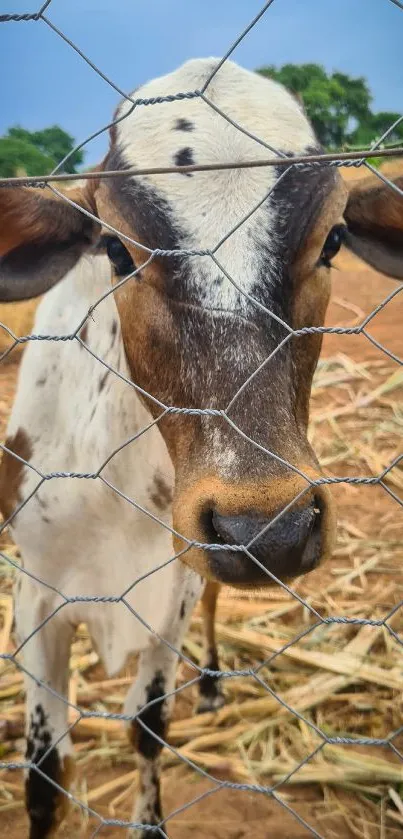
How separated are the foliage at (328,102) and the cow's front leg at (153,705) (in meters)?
1.24

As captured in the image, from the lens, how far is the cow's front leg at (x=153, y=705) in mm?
2299

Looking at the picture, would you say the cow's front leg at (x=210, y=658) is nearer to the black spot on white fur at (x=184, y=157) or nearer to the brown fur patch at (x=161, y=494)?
the brown fur patch at (x=161, y=494)

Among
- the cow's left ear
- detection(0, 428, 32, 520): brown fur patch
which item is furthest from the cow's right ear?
the cow's left ear

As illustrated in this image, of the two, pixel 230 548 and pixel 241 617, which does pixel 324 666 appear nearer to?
pixel 241 617

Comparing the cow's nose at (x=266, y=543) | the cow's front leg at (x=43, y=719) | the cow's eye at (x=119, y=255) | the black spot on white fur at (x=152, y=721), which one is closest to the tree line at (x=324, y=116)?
the cow's eye at (x=119, y=255)

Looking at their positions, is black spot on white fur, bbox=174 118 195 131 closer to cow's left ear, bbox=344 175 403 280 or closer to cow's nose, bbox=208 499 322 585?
cow's left ear, bbox=344 175 403 280

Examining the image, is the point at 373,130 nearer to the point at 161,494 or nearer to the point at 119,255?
the point at 119,255

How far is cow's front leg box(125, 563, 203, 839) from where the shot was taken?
2299mm

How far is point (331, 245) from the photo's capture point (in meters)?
1.64

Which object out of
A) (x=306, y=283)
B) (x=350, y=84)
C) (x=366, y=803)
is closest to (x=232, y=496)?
(x=306, y=283)

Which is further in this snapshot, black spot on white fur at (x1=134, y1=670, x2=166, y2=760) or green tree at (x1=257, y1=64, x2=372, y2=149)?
black spot on white fur at (x1=134, y1=670, x2=166, y2=760)

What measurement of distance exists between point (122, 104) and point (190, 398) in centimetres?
83

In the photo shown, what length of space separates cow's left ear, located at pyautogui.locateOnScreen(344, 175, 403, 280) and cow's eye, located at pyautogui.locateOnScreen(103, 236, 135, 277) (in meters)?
0.52

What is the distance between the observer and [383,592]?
11.3 ft
